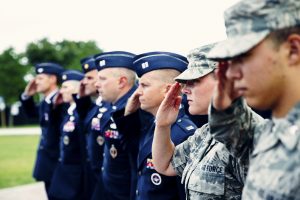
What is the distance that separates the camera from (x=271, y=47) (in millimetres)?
1651

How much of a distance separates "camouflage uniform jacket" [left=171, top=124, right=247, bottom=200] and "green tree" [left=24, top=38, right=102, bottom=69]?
4870 centimetres

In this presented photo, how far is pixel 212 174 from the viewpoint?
8.14 ft

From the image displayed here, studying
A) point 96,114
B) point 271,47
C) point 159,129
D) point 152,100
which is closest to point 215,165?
point 159,129

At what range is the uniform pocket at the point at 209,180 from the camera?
2.46 meters

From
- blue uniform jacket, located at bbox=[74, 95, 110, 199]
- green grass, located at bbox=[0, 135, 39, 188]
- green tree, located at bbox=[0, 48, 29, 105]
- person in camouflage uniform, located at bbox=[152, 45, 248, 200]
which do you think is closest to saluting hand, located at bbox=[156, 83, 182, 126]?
person in camouflage uniform, located at bbox=[152, 45, 248, 200]

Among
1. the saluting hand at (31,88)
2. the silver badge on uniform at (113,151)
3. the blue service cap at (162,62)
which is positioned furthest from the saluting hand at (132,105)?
the saluting hand at (31,88)

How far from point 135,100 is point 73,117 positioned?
8.20ft

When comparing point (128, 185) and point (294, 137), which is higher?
point (294, 137)

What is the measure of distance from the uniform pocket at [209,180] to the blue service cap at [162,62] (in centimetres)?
143

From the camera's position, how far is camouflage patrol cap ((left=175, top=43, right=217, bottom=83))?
2.80 m

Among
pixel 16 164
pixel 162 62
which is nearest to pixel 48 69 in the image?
pixel 162 62

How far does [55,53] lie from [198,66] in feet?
165

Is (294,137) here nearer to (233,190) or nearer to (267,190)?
(267,190)

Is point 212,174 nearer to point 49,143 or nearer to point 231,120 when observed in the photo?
point 231,120
